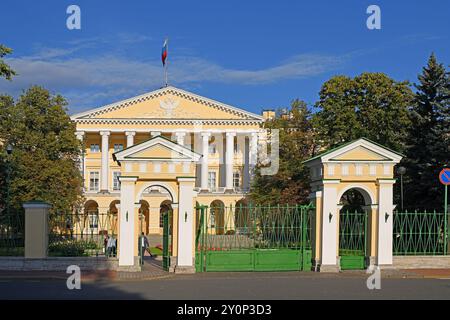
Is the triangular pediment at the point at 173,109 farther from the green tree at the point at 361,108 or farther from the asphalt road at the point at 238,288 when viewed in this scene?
the asphalt road at the point at 238,288

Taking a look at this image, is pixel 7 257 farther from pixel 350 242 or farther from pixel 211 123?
pixel 211 123

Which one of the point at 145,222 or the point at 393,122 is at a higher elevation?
the point at 393,122

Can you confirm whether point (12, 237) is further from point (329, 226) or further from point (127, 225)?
point (329, 226)

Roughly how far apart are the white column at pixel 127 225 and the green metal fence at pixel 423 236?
10.7m

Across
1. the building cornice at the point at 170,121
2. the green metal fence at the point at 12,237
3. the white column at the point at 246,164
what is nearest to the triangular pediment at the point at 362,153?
the green metal fence at the point at 12,237

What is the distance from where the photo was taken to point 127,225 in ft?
79.4

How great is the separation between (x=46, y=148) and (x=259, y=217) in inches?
1045

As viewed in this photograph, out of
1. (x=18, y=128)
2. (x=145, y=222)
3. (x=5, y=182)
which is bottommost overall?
(x=145, y=222)

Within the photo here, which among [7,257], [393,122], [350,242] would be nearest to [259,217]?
[350,242]

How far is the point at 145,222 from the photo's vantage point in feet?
255

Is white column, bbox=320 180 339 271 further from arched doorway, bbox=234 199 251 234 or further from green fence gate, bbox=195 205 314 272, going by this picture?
arched doorway, bbox=234 199 251 234
